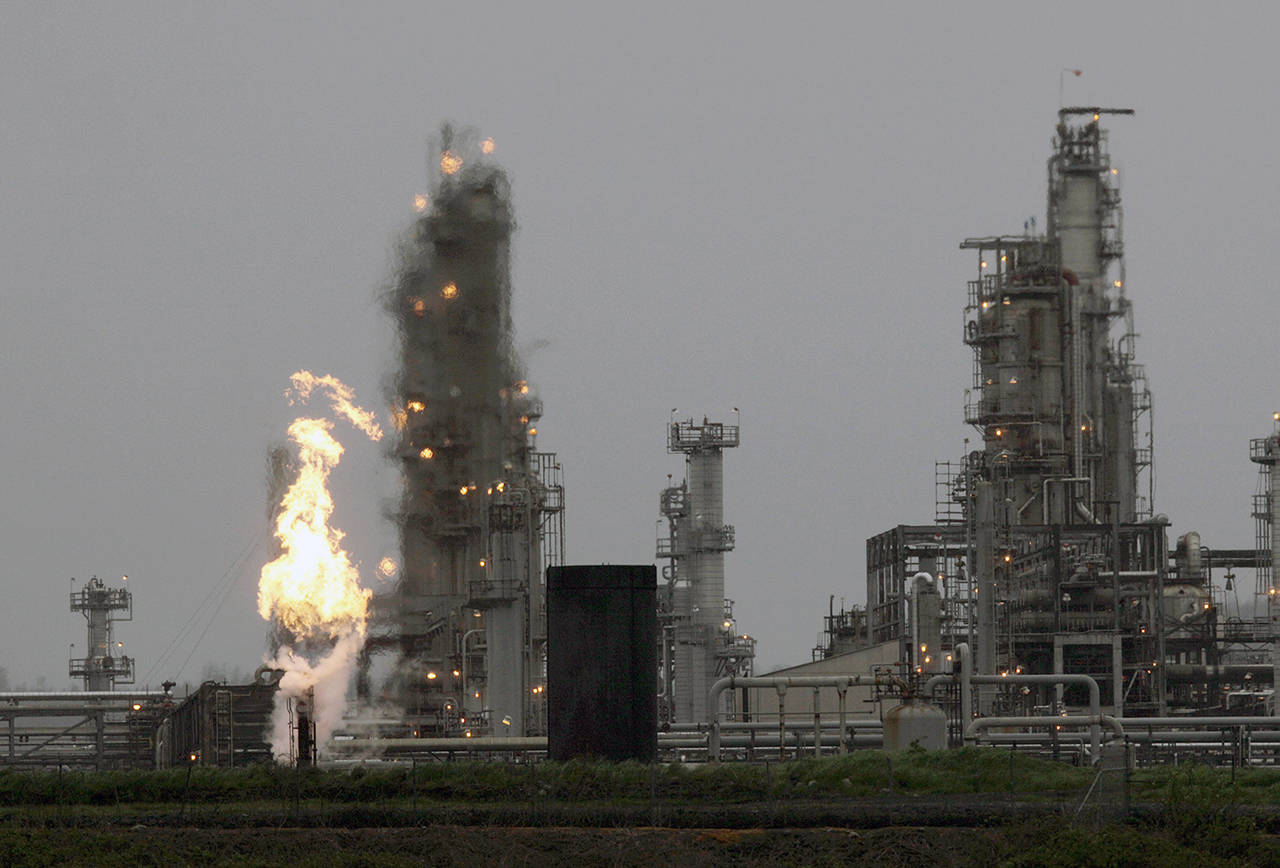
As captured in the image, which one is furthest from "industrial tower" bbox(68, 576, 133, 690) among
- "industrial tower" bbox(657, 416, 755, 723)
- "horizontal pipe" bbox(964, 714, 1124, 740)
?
"horizontal pipe" bbox(964, 714, 1124, 740)

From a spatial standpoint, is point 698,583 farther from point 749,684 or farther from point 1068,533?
point 749,684

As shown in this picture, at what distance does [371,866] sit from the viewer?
20312mm

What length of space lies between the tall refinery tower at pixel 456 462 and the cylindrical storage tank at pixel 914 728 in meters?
36.9

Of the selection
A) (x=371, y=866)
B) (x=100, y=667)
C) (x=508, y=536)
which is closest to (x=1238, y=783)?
(x=371, y=866)

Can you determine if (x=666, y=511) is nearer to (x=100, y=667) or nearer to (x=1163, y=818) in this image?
(x=100, y=667)

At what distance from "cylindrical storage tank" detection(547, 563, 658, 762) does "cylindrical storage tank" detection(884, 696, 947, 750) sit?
14.8ft

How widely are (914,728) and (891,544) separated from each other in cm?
5501

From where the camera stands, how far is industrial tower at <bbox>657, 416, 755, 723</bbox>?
291ft

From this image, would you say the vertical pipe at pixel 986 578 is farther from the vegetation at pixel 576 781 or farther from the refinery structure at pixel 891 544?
the vegetation at pixel 576 781

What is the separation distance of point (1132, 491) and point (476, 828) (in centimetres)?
6597

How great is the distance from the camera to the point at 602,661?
86.1 feet

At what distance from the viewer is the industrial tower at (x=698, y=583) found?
88688 mm

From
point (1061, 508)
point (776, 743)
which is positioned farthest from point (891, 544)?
point (776, 743)

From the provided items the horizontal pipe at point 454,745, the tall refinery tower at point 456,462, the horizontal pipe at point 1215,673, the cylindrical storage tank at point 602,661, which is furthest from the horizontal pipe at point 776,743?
the horizontal pipe at point 1215,673
